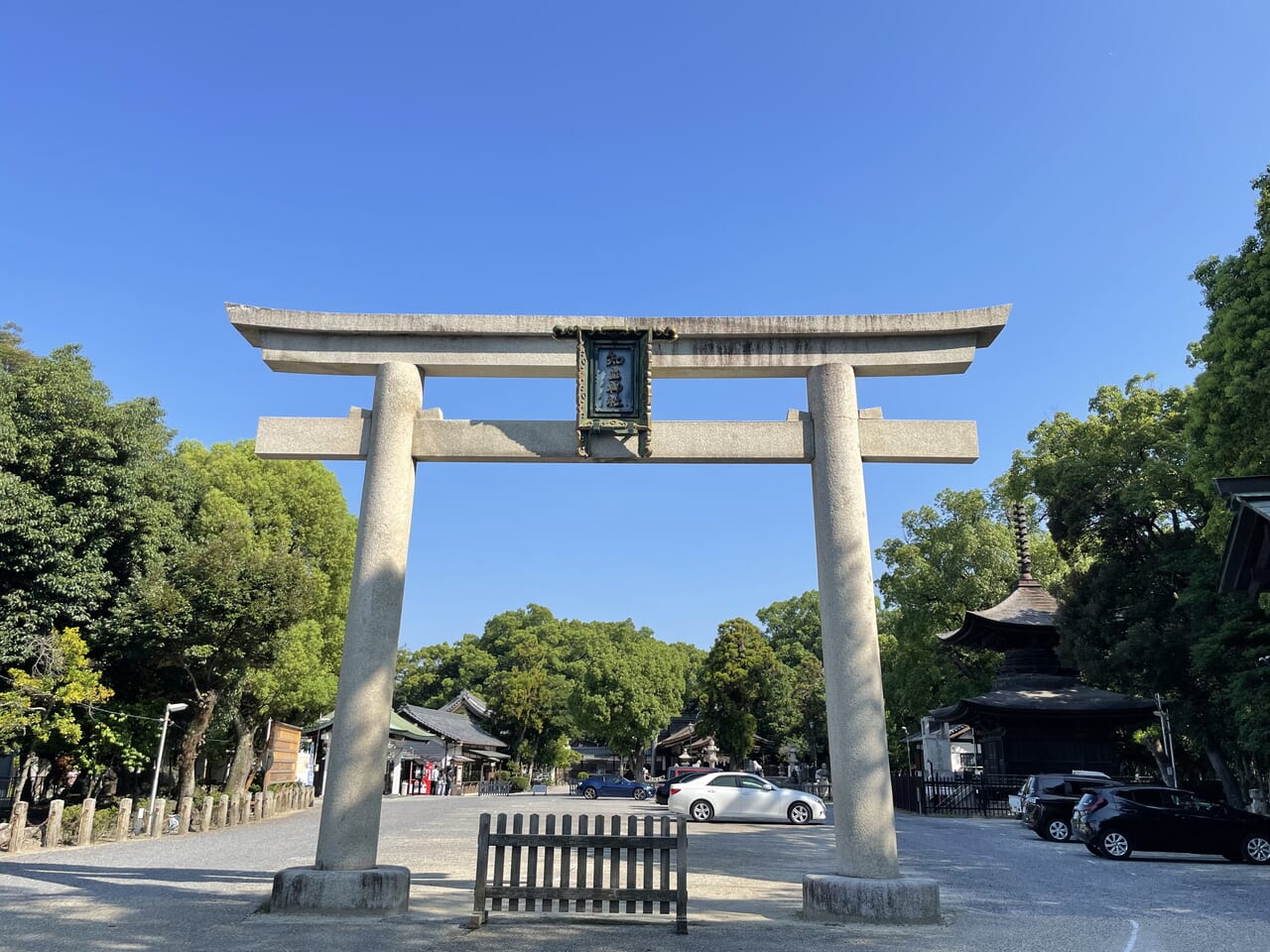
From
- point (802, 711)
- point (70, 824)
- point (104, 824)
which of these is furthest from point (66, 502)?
point (802, 711)

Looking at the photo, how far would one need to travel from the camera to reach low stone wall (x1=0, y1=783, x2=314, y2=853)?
1511cm

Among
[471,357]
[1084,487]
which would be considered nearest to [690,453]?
[471,357]

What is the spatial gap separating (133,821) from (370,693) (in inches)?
598

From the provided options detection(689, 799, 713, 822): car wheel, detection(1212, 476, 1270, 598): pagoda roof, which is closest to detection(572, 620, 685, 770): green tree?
detection(689, 799, 713, 822): car wheel

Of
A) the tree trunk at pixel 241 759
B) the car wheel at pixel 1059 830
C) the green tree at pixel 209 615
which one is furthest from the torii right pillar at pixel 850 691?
the tree trunk at pixel 241 759

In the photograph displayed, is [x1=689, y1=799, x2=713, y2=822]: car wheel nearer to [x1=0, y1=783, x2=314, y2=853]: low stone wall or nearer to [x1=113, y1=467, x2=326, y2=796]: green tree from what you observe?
[x1=113, y1=467, x2=326, y2=796]: green tree

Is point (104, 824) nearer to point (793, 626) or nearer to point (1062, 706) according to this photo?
point (1062, 706)

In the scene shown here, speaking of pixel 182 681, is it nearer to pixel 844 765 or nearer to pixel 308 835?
pixel 308 835

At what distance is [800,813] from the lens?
A: 22359 millimetres

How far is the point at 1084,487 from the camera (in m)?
25.4

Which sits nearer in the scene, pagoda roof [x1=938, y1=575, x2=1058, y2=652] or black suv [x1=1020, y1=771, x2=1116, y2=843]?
black suv [x1=1020, y1=771, x2=1116, y2=843]

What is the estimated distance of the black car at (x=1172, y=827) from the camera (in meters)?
14.3

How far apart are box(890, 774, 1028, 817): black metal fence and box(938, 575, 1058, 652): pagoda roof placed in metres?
4.79

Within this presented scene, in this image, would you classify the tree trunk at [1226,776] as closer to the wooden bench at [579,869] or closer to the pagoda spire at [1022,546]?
the pagoda spire at [1022,546]
